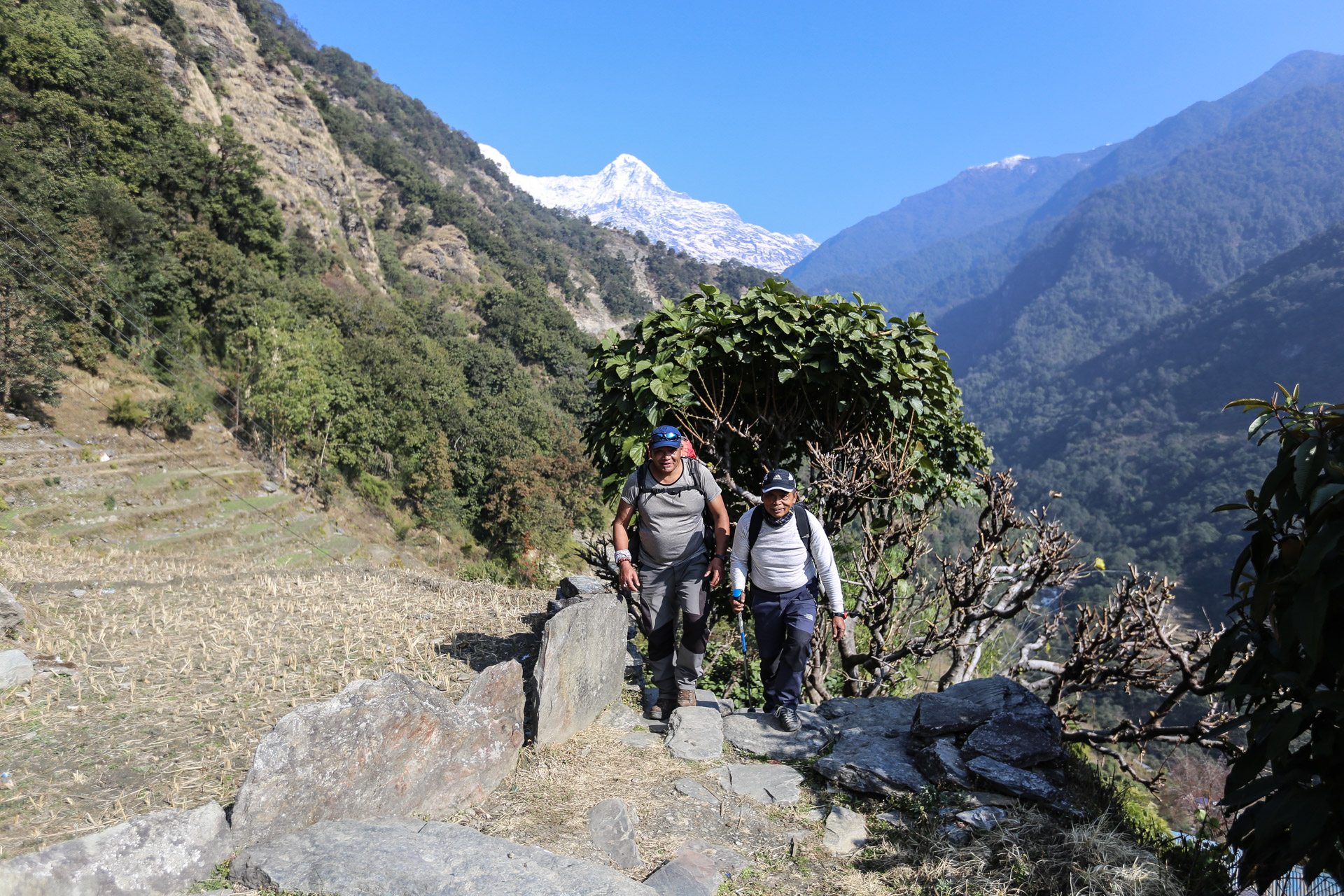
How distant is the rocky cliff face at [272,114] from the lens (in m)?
46.6

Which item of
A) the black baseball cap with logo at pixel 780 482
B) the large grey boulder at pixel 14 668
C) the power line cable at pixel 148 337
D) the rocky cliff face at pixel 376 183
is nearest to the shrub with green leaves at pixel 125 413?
the power line cable at pixel 148 337

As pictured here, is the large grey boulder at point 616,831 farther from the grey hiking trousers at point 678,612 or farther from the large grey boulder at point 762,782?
the grey hiking trousers at point 678,612

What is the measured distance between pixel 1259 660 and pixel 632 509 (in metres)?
3.58

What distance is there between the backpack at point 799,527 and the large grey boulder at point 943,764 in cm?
142

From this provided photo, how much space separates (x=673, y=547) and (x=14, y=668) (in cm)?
496

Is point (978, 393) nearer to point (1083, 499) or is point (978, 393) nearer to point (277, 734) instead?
point (1083, 499)

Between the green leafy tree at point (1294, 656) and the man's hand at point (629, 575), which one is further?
the man's hand at point (629, 575)

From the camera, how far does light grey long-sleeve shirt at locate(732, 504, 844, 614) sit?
4812mm

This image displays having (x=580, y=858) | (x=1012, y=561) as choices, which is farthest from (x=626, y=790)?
(x=1012, y=561)

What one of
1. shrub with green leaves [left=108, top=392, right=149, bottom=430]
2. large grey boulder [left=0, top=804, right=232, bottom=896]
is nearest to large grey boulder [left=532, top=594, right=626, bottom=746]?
large grey boulder [left=0, top=804, right=232, bottom=896]

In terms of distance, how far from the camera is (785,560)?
4812 millimetres

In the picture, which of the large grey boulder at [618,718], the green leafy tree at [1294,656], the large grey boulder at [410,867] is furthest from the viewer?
the large grey boulder at [618,718]

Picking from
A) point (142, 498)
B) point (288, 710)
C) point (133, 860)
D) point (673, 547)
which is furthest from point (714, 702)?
point (142, 498)

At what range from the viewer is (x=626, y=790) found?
13.4ft
